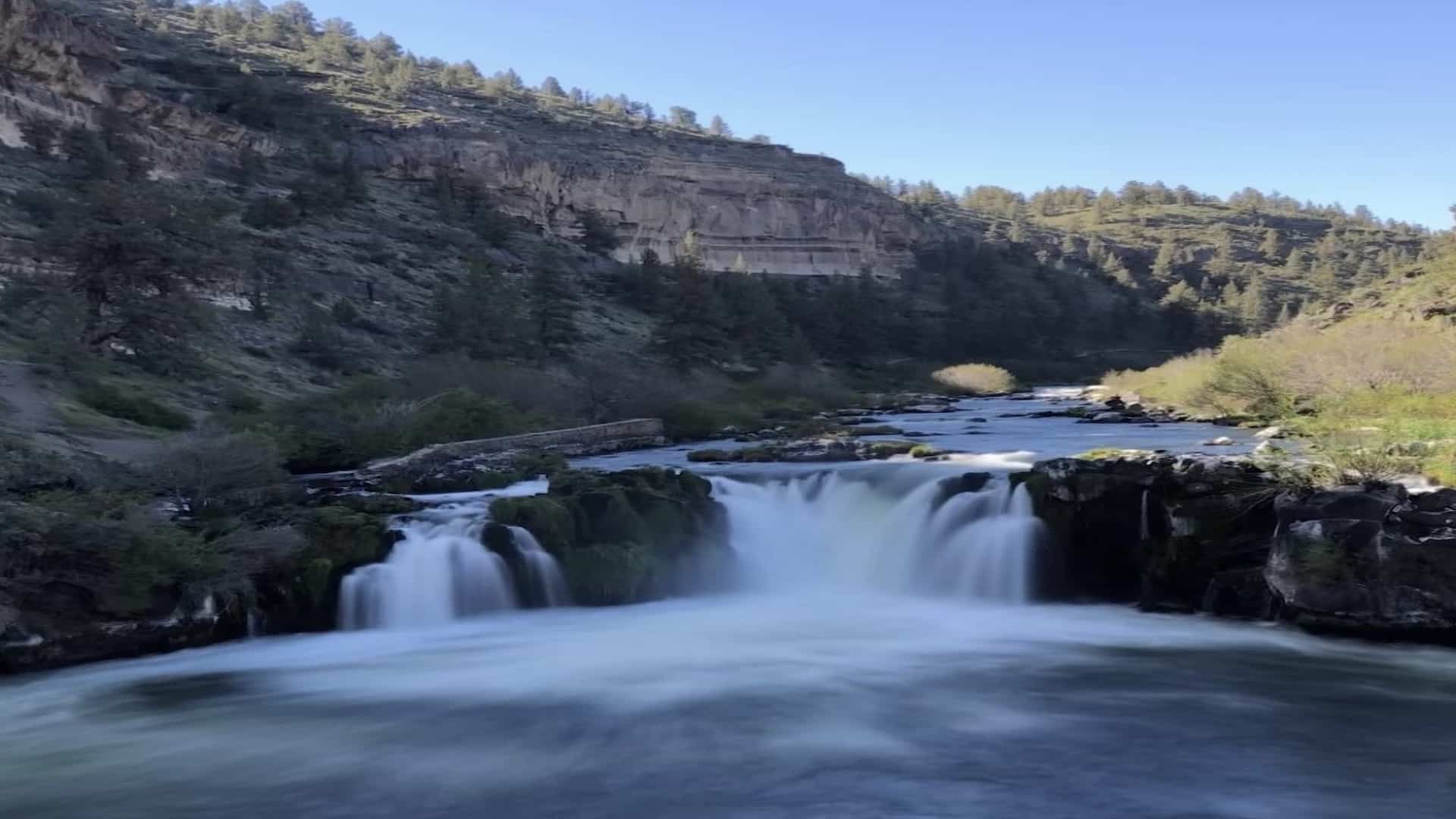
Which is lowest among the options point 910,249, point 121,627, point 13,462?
point 121,627

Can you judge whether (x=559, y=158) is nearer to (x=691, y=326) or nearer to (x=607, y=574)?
(x=691, y=326)

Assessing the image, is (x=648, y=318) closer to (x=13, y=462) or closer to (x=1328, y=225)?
(x=13, y=462)

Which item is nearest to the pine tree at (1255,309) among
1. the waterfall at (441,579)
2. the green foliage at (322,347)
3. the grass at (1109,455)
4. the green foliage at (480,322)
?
the green foliage at (480,322)

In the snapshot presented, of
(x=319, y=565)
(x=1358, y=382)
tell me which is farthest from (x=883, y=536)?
(x=1358, y=382)

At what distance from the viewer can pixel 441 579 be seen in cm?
1616

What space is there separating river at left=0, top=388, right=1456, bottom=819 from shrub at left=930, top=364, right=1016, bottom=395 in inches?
A: 1885

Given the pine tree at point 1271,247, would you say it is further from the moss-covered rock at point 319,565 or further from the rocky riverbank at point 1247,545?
the moss-covered rock at point 319,565

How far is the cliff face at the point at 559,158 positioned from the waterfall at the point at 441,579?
48.5 meters

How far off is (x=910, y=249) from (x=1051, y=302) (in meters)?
21.5

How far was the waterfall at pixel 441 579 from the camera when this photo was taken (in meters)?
15.6

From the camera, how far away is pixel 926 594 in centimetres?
1717

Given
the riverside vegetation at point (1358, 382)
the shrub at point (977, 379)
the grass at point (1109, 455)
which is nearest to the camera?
the riverside vegetation at point (1358, 382)

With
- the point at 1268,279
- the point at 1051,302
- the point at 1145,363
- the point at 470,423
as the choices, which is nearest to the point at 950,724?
the point at 470,423

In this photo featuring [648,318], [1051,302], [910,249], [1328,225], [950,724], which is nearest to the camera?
[950,724]
